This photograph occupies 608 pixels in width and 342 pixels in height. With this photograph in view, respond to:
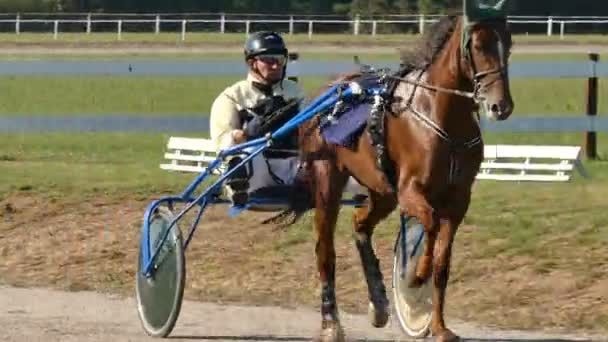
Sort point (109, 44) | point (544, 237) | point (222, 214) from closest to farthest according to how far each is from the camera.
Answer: point (544, 237) → point (222, 214) → point (109, 44)

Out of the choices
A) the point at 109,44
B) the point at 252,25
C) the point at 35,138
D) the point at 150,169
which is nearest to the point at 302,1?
the point at 252,25

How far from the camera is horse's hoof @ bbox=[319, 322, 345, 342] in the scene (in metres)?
7.99

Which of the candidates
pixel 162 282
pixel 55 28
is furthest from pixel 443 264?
pixel 55 28

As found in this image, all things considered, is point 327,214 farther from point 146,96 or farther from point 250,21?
point 250,21

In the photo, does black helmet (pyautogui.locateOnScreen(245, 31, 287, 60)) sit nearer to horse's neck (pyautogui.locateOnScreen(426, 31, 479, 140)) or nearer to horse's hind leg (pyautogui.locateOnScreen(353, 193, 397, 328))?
horse's hind leg (pyautogui.locateOnScreen(353, 193, 397, 328))

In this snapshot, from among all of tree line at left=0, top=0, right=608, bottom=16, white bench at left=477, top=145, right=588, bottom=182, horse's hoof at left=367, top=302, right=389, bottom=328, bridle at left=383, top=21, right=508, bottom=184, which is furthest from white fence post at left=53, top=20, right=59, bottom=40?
bridle at left=383, top=21, right=508, bottom=184

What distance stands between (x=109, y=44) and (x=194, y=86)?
12.9 m

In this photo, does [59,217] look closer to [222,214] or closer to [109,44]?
[222,214]

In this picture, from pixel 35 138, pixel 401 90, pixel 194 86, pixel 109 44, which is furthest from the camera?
pixel 109 44

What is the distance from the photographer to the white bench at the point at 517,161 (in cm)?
1366

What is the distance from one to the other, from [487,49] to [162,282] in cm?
261

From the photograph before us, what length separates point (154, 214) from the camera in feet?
29.4

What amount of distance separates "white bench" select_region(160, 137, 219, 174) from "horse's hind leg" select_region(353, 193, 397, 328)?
250 inches

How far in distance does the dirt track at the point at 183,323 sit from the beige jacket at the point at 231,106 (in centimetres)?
109
